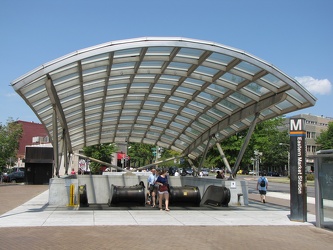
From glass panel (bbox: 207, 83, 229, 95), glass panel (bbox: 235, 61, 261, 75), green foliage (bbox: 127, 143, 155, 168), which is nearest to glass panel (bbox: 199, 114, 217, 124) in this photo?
glass panel (bbox: 207, 83, 229, 95)

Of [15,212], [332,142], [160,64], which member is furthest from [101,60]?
[332,142]

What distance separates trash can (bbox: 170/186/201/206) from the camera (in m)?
16.6

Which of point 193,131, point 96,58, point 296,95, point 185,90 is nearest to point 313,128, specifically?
point 193,131

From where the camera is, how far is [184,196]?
16.6m

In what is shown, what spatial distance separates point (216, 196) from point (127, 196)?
4.04 metres

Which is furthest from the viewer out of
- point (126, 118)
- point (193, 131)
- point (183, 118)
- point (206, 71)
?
point (193, 131)

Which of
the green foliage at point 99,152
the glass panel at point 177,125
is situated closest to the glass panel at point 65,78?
the glass panel at point 177,125

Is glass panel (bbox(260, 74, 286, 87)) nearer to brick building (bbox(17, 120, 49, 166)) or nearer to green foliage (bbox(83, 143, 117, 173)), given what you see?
green foliage (bbox(83, 143, 117, 173))

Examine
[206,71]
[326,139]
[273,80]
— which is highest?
[326,139]

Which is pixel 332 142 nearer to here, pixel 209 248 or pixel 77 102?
pixel 77 102

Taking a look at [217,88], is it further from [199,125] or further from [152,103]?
[199,125]

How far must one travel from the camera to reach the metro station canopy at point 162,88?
41.8 ft

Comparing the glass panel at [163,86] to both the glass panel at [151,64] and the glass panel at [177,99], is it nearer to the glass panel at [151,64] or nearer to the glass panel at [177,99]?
the glass panel at [177,99]

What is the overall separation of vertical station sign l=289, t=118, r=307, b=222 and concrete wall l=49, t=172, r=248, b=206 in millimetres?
4983
